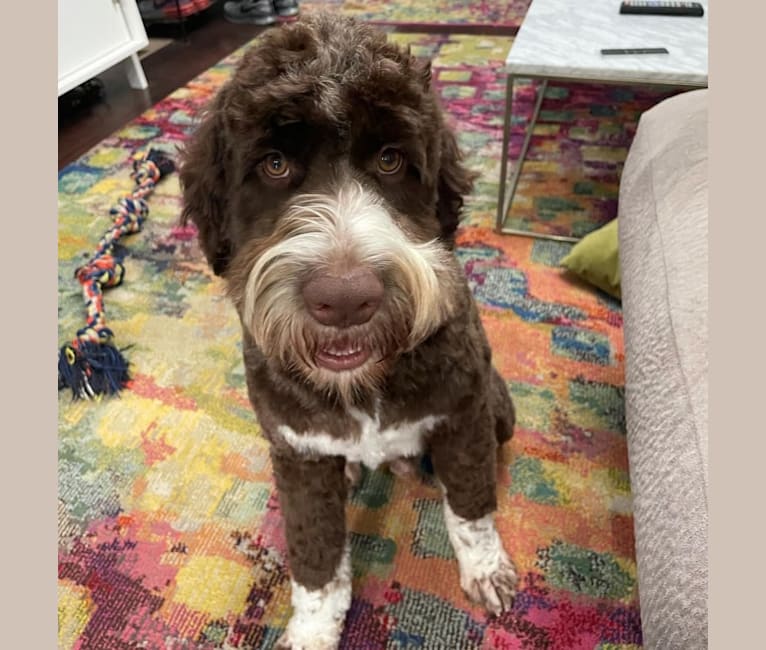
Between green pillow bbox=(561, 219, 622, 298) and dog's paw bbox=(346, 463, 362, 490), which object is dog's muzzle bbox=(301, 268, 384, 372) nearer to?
dog's paw bbox=(346, 463, 362, 490)

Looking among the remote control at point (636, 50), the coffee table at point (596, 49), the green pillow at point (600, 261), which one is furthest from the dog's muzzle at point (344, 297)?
the remote control at point (636, 50)

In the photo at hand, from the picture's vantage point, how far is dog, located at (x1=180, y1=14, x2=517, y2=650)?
3.07 ft

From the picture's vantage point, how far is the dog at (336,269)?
936mm

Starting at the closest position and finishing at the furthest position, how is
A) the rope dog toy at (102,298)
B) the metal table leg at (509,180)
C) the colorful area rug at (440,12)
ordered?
the rope dog toy at (102,298) → the metal table leg at (509,180) → the colorful area rug at (440,12)

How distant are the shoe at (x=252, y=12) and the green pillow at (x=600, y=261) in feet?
12.9

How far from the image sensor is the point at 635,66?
2.11 meters

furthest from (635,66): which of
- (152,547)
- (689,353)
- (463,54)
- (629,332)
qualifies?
(463,54)

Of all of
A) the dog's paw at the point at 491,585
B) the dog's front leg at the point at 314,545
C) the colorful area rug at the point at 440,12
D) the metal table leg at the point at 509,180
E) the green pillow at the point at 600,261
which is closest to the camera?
the dog's front leg at the point at 314,545

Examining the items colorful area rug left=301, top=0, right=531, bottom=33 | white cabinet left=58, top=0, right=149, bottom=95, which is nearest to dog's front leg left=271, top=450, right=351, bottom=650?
white cabinet left=58, top=0, right=149, bottom=95

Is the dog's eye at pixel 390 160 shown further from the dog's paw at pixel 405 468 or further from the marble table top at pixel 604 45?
the marble table top at pixel 604 45

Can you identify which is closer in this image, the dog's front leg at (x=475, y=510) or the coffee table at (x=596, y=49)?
the dog's front leg at (x=475, y=510)

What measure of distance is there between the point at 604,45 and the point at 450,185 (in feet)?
4.83

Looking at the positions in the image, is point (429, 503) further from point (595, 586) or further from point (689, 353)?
point (689, 353)

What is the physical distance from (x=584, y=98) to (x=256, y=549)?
3168mm
